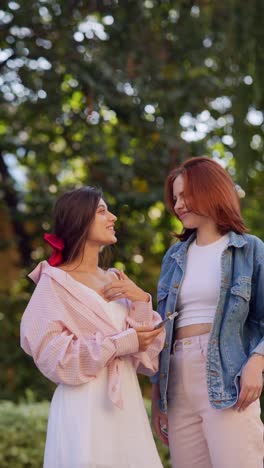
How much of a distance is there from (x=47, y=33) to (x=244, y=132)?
3116 mm

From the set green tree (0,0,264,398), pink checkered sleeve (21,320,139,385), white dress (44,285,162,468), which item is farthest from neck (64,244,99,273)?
green tree (0,0,264,398)

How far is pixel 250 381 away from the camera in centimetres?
316

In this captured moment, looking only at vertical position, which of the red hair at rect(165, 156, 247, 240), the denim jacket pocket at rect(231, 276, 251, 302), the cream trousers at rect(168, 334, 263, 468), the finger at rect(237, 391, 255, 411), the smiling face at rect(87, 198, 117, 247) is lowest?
the cream trousers at rect(168, 334, 263, 468)

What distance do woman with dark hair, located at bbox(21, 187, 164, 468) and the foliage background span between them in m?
3.25

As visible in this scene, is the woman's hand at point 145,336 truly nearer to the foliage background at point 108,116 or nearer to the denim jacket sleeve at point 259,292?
the denim jacket sleeve at point 259,292

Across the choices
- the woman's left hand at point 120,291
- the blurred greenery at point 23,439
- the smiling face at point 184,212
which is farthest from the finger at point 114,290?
the blurred greenery at point 23,439

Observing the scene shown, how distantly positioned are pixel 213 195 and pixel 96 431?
87cm

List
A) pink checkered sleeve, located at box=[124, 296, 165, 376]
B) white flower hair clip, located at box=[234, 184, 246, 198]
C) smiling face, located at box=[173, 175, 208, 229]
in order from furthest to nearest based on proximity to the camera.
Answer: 1. white flower hair clip, located at box=[234, 184, 246, 198]
2. smiling face, located at box=[173, 175, 208, 229]
3. pink checkered sleeve, located at box=[124, 296, 165, 376]

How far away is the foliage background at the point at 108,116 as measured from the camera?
23.3ft

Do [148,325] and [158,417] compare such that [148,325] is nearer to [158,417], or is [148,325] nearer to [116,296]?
[116,296]

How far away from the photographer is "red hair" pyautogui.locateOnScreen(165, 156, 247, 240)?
3.36 meters

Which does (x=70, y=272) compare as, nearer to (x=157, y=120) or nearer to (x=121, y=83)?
(x=121, y=83)

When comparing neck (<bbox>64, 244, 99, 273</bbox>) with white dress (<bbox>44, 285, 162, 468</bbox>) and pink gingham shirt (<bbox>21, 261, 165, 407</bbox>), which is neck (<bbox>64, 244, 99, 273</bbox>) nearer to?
pink gingham shirt (<bbox>21, 261, 165, 407</bbox>)

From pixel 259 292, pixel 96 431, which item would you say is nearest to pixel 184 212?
pixel 259 292
